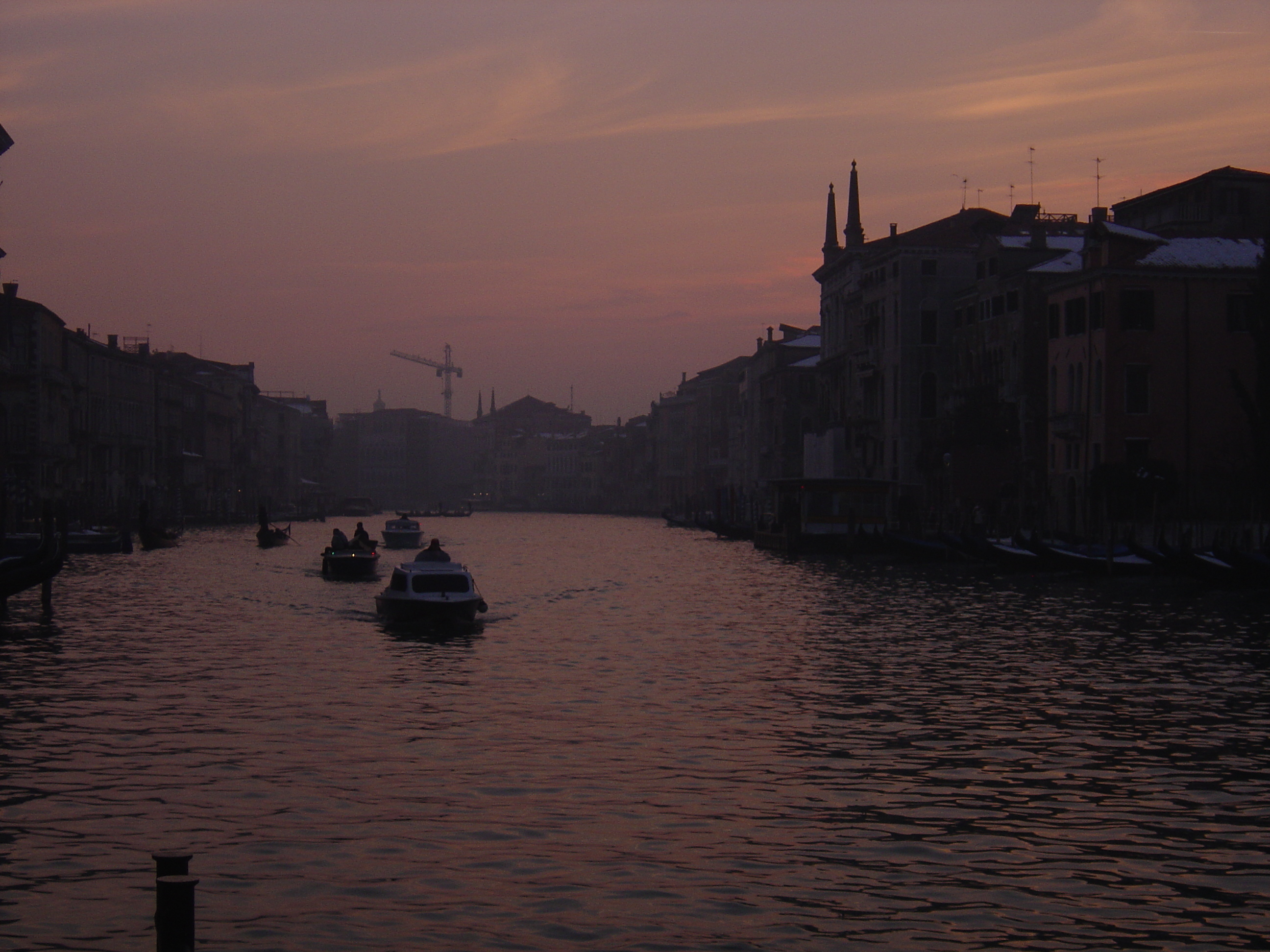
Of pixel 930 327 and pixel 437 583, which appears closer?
pixel 437 583

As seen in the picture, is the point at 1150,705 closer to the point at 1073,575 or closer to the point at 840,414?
the point at 1073,575

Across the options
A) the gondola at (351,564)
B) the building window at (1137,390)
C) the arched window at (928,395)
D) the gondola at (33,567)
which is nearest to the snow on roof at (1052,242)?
the arched window at (928,395)

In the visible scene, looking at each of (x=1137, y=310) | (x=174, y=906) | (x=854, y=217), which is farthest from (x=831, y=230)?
(x=174, y=906)

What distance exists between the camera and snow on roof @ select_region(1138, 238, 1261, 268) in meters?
51.0

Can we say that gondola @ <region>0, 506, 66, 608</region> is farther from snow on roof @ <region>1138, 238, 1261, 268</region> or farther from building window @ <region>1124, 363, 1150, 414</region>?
snow on roof @ <region>1138, 238, 1261, 268</region>

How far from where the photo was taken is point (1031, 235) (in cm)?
6444

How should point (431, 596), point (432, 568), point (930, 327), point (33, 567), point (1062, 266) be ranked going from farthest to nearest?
Answer: point (930, 327), point (1062, 266), point (33, 567), point (432, 568), point (431, 596)

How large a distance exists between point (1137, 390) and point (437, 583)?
3076 centimetres

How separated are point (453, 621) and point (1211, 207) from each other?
3968cm

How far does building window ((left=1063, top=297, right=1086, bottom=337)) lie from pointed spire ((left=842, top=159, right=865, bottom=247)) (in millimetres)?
37818

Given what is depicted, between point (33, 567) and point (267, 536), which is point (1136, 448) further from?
point (267, 536)

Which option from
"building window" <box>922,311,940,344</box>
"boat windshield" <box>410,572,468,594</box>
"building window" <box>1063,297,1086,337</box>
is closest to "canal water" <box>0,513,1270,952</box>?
"boat windshield" <box>410,572,468,594</box>

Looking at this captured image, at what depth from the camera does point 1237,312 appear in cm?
5122

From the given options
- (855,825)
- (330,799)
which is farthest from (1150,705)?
(330,799)
